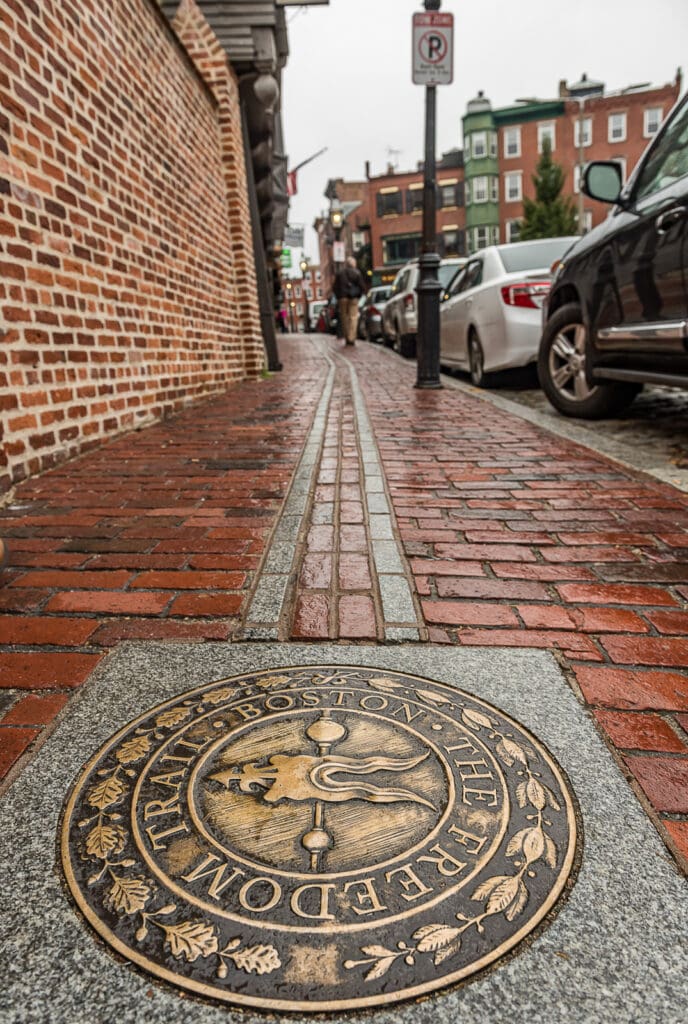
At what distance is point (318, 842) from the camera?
126cm

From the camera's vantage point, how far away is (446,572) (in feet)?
8.50

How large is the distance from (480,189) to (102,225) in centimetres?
5264

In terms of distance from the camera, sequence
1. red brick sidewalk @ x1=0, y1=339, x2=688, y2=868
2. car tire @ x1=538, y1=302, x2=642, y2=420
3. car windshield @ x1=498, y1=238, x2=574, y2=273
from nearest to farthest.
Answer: red brick sidewalk @ x1=0, y1=339, x2=688, y2=868 < car tire @ x1=538, y1=302, x2=642, y2=420 < car windshield @ x1=498, y1=238, x2=574, y2=273

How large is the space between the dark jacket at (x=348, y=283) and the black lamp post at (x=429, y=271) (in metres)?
8.80

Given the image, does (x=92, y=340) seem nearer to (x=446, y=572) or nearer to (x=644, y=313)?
(x=446, y=572)

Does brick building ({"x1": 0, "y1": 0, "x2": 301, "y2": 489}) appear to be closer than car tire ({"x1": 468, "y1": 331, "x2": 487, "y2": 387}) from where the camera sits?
Yes

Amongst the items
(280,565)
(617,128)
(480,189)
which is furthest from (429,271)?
(617,128)

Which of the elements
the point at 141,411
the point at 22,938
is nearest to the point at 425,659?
the point at 22,938

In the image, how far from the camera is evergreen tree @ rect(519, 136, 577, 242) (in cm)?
4300

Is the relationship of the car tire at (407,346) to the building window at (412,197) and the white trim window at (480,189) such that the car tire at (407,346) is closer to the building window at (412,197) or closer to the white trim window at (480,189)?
the white trim window at (480,189)

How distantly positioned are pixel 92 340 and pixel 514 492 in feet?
10.1

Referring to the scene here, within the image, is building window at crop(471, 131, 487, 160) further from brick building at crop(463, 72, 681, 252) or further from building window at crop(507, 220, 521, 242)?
building window at crop(507, 220, 521, 242)

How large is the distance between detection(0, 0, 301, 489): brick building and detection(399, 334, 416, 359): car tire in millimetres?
6353

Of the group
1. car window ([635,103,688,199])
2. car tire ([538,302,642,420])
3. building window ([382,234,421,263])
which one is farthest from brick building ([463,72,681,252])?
car window ([635,103,688,199])
